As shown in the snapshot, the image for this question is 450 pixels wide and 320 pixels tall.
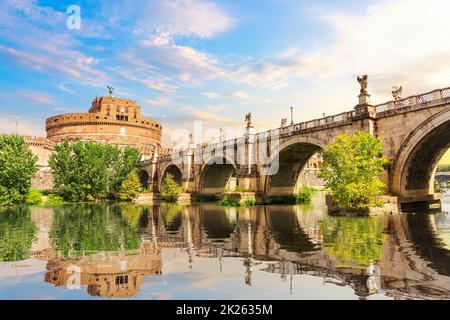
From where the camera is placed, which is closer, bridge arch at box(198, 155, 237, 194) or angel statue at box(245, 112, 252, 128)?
angel statue at box(245, 112, 252, 128)

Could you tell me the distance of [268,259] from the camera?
1115 centimetres

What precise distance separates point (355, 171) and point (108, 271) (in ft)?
57.5

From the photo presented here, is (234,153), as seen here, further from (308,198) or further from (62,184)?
(62,184)

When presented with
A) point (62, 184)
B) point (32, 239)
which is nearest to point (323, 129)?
point (32, 239)

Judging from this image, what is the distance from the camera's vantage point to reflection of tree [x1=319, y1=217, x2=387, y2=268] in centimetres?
1090

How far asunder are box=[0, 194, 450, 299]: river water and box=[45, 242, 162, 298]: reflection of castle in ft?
0.09

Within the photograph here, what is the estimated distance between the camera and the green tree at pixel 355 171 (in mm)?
22531

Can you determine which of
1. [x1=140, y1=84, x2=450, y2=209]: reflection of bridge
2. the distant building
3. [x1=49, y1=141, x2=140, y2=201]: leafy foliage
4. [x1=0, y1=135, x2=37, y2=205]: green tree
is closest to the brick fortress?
the distant building

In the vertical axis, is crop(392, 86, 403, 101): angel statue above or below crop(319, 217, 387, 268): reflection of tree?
above

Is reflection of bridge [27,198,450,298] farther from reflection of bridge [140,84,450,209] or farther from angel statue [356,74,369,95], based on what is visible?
angel statue [356,74,369,95]

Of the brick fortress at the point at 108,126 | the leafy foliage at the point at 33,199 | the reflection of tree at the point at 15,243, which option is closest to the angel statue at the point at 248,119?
the reflection of tree at the point at 15,243

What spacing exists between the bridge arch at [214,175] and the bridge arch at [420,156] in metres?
30.5
